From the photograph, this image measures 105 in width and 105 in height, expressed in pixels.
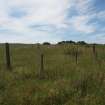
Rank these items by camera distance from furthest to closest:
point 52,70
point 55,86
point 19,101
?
1. point 52,70
2. point 55,86
3. point 19,101

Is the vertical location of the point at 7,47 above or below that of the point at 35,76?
above

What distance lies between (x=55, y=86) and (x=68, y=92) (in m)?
0.74

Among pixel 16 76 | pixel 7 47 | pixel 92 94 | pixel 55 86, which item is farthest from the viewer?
pixel 7 47

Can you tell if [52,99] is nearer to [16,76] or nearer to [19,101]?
[19,101]

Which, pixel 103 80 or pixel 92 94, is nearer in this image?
pixel 92 94

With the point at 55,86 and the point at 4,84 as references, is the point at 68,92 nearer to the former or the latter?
the point at 55,86

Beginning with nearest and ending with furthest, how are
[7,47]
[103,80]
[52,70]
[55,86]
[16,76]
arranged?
[55,86]
[103,80]
[16,76]
[52,70]
[7,47]

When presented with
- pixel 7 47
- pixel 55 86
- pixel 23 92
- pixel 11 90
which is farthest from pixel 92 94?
pixel 7 47

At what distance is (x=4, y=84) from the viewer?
8.91 meters

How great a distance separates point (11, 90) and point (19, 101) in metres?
1.20

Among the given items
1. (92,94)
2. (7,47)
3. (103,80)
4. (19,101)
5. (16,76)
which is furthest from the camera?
(7,47)

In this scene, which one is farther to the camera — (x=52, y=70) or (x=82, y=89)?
(x=52, y=70)

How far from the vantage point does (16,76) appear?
10445mm

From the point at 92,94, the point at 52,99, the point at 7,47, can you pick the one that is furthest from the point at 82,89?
the point at 7,47
